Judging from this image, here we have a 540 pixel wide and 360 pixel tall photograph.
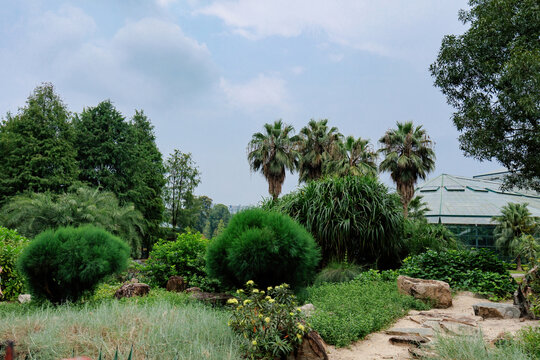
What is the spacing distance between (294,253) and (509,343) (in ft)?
9.36

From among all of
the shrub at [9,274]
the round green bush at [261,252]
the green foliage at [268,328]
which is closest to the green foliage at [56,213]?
the shrub at [9,274]

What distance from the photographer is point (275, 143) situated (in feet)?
80.3

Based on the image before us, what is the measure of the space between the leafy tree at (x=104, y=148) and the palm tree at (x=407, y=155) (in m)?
16.7

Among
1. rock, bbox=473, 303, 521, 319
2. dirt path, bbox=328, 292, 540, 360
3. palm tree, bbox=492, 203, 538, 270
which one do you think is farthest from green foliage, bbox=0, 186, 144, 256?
palm tree, bbox=492, 203, 538, 270

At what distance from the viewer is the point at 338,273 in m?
9.00

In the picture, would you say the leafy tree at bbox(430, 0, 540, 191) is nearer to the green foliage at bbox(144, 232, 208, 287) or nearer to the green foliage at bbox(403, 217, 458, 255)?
the green foliage at bbox(403, 217, 458, 255)

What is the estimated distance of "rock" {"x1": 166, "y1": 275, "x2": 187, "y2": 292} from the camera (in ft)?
26.8

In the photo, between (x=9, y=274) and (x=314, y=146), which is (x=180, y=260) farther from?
(x=314, y=146)

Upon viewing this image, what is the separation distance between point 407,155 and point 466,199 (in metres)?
18.0

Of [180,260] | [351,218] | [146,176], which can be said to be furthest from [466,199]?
[180,260]

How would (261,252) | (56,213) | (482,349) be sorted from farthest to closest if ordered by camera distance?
(56,213) → (261,252) → (482,349)

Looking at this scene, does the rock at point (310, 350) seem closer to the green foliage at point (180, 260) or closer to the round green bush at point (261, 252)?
the round green bush at point (261, 252)

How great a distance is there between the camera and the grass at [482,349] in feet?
10.7

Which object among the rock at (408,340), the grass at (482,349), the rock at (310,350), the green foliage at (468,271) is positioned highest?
the green foliage at (468,271)
